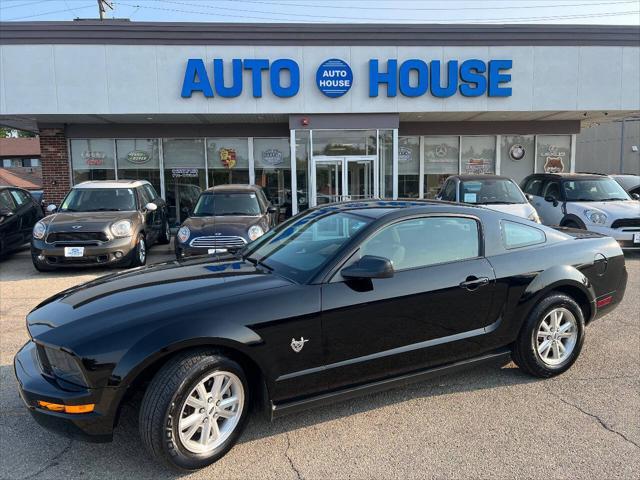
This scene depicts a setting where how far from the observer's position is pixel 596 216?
9.74 meters

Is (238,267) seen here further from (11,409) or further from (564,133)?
(564,133)

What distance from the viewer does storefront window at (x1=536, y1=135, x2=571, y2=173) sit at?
15.9m

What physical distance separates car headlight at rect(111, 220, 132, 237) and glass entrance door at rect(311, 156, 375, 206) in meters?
5.82

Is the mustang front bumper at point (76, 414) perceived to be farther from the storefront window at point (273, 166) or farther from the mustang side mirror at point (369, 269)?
the storefront window at point (273, 166)

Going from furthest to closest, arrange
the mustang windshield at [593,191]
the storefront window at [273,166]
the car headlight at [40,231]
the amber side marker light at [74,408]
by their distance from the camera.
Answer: the storefront window at [273,166]
the mustang windshield at [593,191]
the car headlight at [40,231]
the amber side marker light at [74,408]

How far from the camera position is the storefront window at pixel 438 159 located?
51.5ft

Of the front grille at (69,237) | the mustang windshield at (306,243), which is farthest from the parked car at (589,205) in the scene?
the front grille at (69,237)

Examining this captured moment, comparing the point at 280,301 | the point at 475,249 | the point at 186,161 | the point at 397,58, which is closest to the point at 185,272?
the point at 280,301

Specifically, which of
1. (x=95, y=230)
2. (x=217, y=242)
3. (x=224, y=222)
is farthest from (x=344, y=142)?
(x=95, y=230)

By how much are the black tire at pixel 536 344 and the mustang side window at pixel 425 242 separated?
0.74 meters

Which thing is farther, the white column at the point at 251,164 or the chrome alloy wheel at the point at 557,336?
the white column at the point at 251,164

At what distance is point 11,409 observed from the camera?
11.7 feet

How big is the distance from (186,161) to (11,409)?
1216cm

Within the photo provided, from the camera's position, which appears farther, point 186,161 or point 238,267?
point 186,161
